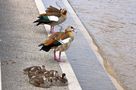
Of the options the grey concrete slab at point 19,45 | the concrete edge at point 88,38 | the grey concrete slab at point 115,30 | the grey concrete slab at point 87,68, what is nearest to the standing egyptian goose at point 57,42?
the grey concrete slab at point 19,45

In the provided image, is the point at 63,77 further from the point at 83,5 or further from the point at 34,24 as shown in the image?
the point at 83,5

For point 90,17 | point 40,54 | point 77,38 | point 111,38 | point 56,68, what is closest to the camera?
point 56,68

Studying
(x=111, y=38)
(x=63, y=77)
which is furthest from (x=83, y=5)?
(x=63, y=77)

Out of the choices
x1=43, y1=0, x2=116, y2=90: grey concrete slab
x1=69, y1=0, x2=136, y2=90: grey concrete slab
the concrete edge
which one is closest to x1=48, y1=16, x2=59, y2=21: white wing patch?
x1=43, y1=0, x2=116, y2=90: grey concrete slab

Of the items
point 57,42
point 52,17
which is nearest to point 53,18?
point 52,17

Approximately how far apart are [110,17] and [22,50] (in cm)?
539

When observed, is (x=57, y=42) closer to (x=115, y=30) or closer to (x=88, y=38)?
(x=88, y=38)

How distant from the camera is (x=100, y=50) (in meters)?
10.3

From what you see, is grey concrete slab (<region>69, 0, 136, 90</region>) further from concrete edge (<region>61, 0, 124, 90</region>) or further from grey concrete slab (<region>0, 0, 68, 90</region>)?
grey concrete slab (<region>0, 0, 68, 90</region>)

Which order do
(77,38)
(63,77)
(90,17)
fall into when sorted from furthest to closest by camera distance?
(90,17) < (77,38) < (63,77)

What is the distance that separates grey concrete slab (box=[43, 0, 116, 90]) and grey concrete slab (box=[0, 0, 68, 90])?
0.60 m

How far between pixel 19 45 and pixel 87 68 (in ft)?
4.35

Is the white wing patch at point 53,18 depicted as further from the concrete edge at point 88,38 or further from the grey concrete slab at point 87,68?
the concrete edge at point 88,38

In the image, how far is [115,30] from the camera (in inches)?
481
